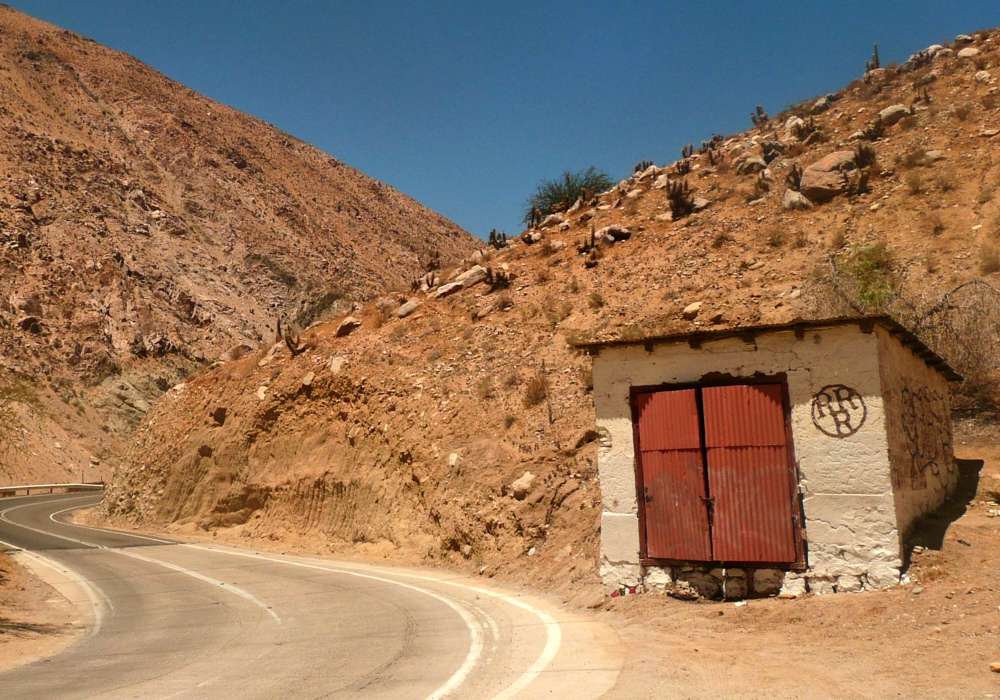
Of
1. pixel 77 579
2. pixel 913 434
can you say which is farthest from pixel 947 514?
pixel 77 579

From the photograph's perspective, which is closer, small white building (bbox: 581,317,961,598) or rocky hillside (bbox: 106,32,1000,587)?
small white building (bbox: 581,317,961,598)

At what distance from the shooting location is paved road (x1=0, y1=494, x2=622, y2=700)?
23.2ft

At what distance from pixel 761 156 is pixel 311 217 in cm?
4845

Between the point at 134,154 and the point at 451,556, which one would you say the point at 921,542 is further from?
the point at 134,154

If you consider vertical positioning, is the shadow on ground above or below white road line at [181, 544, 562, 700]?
above

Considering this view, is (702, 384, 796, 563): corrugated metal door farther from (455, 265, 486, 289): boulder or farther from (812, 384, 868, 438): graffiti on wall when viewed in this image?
(455, 265, 486, 289): boulder

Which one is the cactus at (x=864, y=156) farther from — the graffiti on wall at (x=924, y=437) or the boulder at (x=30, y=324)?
the boulder at (x=30, y=324)

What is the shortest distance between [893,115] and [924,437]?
21.6m

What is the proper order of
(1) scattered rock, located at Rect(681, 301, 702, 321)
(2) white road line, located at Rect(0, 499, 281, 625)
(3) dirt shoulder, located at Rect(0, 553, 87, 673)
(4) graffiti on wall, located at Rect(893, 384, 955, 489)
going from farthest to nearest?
1. (1) scattered rock, located at Rect(681, 301, 702, 321)
2. (2) white road line, located at Rect(0, 499, 281, 625)
3. (4) graffiti on wall, located at Rect(893, 384, 955, 489)
4. (3) dirt shoulder, located at Rect(0, 553, 87, 673)

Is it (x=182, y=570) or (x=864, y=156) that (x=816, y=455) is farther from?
(x=864, y=156)

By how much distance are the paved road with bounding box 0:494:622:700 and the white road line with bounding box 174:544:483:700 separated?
30 mm

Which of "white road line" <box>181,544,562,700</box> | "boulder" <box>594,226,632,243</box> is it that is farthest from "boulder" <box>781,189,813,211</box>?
"white road line" <box>181,544,562,700</box>

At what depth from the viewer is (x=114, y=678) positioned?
303 inches

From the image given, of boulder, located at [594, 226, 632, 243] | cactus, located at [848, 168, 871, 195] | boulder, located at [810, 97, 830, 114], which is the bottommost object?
boulder, located at [594, 226, 632, 243]
